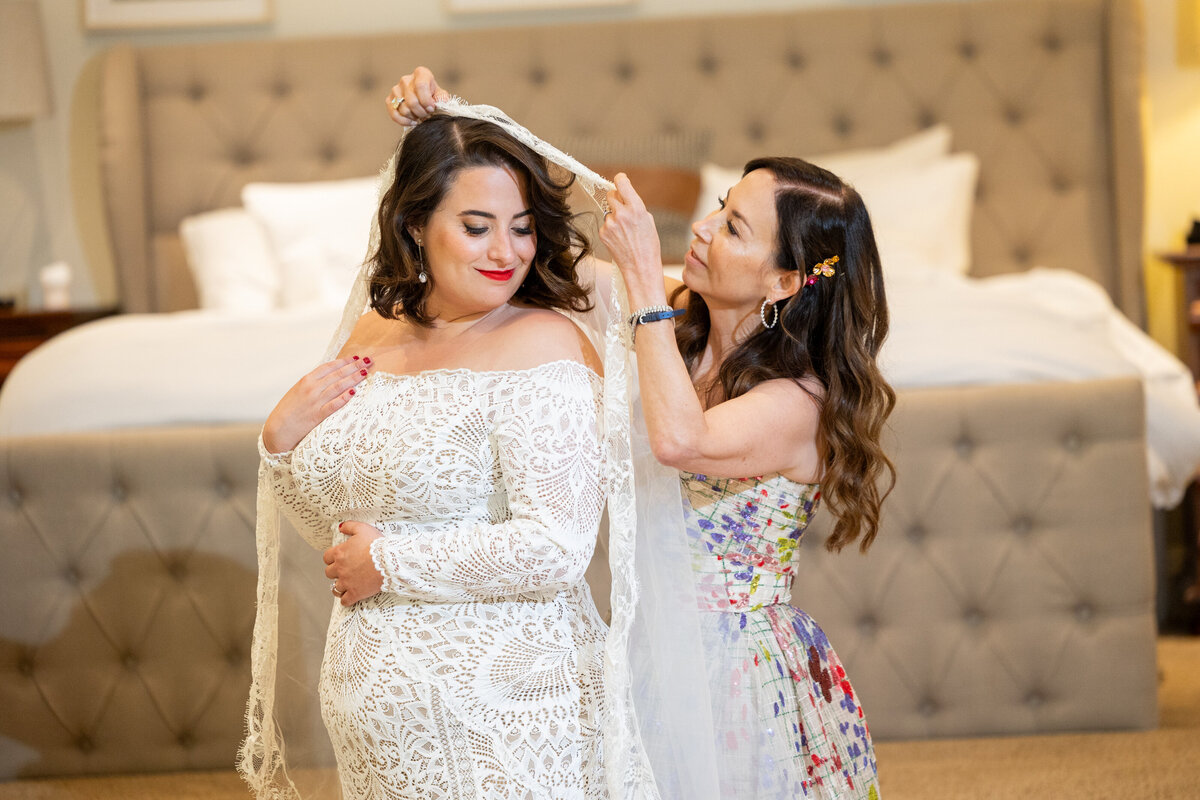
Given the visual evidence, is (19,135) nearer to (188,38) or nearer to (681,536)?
(188,38)

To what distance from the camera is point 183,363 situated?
8.87 ft

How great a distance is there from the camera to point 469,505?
5.00ft

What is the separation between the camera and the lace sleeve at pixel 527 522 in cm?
144

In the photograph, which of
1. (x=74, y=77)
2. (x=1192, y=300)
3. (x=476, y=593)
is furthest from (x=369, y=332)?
(x=74, y=77)


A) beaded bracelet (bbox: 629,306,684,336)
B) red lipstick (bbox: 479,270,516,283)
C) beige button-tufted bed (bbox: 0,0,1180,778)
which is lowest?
beige button-tufted bed (bbox: 0,0,1180,778)

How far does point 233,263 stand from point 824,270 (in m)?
2.64

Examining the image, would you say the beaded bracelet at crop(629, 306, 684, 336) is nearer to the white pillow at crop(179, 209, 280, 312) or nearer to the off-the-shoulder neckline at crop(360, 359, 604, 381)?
the off-the-shoulder neckline at crop(360, 359, 604, 381)

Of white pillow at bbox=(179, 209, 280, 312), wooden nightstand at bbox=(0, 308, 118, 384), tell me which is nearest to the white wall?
wooden nightstand at bbox=(0, 308, 118, 384)

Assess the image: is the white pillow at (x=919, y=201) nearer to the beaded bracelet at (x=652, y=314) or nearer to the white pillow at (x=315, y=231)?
the white pillow at (x=315, y=231)

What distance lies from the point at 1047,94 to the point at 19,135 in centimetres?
371

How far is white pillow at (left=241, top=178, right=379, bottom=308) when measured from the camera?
357 cm

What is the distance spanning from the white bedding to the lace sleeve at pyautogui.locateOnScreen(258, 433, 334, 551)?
0.85 metres

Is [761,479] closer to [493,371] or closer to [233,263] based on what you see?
[493,371]

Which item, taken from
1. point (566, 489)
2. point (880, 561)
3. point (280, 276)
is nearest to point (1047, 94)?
point (880, 561)
